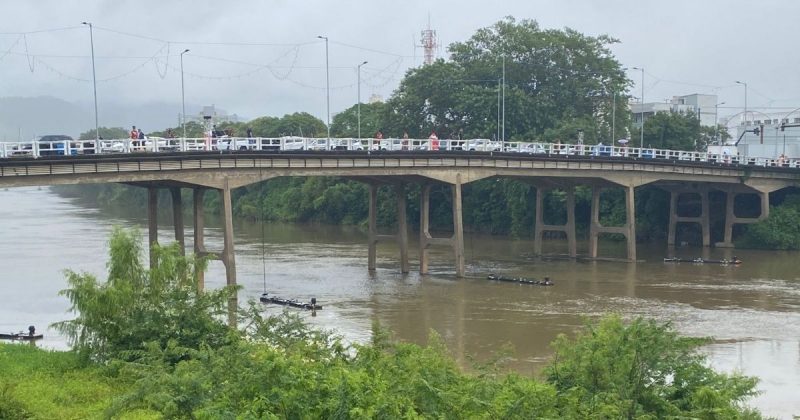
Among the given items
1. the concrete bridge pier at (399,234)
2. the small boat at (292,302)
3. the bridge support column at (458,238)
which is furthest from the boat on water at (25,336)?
the bridge support column at (458,238)

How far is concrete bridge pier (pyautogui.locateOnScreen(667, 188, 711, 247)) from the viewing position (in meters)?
79.8

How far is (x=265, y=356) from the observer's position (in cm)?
1872

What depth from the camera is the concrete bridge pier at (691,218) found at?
79.8m

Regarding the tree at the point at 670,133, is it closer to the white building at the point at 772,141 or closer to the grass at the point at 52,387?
the white building at the point at 772,141

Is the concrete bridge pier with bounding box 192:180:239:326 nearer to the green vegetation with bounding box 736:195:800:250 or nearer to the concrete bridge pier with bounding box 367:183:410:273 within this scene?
the concrete bridge pier with bounding box 367:183:410:273

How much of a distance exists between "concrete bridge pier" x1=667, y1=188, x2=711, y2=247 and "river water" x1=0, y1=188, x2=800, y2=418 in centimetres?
227

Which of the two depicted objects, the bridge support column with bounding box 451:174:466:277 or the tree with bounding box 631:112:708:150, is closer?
the bridge support column with bounding box 451:174:466:277

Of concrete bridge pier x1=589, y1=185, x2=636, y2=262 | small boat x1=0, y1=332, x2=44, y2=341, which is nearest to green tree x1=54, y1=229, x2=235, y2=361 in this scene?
small boat x1=0, y1=332, x2=44, y2=341

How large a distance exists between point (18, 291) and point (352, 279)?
1910 cm

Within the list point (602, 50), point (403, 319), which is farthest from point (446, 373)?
point (602, 50)

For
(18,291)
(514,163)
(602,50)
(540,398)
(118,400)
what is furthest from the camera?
(602,50)

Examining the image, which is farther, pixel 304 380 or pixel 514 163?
pixel 514 163

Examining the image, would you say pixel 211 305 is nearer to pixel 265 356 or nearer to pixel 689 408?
pixel 265 356

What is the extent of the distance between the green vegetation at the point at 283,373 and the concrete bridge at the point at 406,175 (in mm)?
13273
